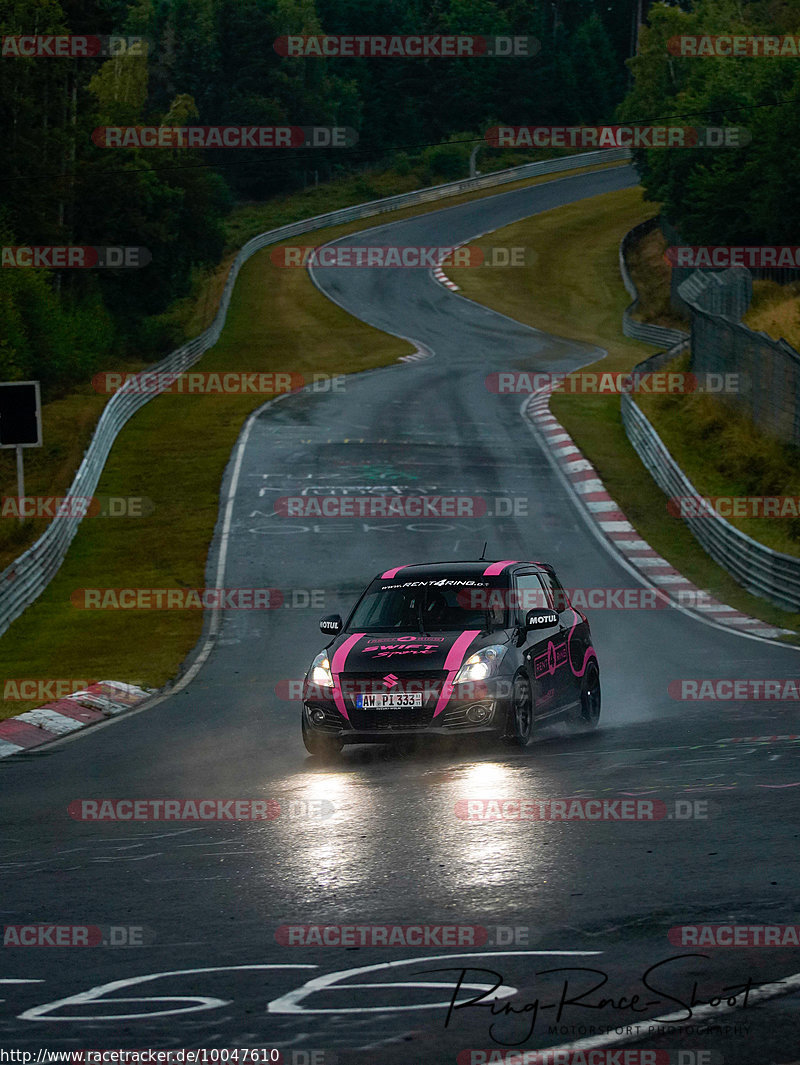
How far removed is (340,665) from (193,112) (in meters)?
71.7

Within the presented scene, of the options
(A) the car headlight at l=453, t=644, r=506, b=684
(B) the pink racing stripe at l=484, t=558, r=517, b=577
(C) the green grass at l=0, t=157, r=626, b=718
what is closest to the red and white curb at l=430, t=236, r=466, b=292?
(C) the green grass at l=0, t=157, r=626, b=718

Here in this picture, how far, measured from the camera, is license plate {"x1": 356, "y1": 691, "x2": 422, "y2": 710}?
38.5 feet

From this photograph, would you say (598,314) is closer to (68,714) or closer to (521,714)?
(68,714)

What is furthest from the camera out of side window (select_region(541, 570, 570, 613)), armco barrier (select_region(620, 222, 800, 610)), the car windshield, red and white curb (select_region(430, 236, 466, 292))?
red and white curb (select_region(430, 236, 466, 292))

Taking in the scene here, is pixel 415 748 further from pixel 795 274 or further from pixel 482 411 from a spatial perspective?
pixel 795 274

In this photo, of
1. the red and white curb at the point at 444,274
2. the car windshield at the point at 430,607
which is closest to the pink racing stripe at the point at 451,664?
the car windshield at the point at 430,607

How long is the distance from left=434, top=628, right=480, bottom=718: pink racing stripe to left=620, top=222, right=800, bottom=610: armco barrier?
11042mm

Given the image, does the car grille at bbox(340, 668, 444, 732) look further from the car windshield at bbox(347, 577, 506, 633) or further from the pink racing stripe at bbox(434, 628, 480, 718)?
the car windshield at bbox(347, 577, 506, 633)

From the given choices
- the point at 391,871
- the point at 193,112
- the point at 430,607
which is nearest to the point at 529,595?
the point at 430,607

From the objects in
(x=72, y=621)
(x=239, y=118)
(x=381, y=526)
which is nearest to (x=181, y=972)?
(x=72, y=621)

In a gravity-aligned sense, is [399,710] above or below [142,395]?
above

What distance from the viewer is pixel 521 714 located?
12.2 m

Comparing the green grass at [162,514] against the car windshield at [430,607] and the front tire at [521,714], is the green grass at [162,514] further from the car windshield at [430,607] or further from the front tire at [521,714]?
the front tire at [521,714]

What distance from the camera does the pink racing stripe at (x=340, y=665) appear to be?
1189 cm
